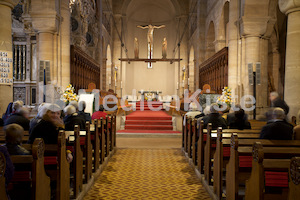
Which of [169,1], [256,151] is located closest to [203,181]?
[256,151]

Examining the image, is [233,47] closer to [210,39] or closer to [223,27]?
[223,27]

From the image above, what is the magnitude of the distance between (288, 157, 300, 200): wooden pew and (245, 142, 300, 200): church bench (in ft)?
1.73

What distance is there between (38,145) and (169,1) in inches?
859

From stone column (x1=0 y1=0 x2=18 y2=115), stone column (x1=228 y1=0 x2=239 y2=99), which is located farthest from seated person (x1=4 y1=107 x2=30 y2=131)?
stone column (x1=228 y1=0 x2=239 y2=99)

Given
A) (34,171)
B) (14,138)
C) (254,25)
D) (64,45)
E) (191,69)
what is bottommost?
(34,171)

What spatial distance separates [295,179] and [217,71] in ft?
36.5

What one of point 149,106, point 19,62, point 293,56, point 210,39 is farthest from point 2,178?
point 149,106

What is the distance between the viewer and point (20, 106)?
4512mm

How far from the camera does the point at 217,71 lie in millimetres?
12305

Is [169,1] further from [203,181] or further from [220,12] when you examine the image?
[203,181]

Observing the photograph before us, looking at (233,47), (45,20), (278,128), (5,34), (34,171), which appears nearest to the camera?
(34,171)

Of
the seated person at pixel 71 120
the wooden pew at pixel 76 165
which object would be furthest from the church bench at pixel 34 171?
the seated person at pixel 71 120

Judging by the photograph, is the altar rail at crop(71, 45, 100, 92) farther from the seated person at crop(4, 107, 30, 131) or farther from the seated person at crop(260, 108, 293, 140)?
the seated person at crop(260, 108, 293, 140)

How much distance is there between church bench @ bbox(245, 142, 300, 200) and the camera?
214 centimetres
